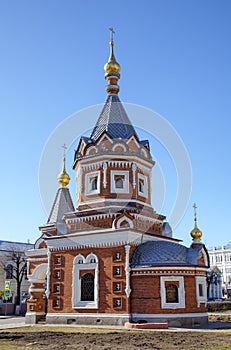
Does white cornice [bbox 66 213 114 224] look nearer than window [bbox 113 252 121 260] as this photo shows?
No

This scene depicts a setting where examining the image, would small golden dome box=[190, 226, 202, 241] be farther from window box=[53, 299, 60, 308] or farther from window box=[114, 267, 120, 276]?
window box=[53, 299, 60, 308]

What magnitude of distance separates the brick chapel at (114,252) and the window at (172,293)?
1.9 inches

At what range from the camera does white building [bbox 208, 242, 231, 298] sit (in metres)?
79.6

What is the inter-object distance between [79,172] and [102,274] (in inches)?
264

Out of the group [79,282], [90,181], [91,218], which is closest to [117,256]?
[79,282]

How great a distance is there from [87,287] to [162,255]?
4.56 metres

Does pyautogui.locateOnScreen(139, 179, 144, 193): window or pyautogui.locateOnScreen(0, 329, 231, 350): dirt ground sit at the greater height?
pyautogui.locateOnScreen(139, 179, 144, 193): window

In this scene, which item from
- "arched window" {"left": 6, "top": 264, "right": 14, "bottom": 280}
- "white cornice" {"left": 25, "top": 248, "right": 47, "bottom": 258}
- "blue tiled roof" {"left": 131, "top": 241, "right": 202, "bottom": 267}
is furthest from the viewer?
"arched window" {"left": 6, "top": 264, "right": 14, "bottom": 280}

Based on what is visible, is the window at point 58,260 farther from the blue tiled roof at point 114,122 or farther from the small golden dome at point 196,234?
the small golden dome at point 196,234

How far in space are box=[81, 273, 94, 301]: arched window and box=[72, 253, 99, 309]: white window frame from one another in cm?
19

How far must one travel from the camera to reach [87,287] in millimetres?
21812

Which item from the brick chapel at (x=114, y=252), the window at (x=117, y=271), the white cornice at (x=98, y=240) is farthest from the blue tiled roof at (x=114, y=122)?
the window at (x=117, y=271)

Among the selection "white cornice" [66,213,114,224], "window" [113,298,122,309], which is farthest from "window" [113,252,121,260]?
"white cornice" [66,213,114,224]

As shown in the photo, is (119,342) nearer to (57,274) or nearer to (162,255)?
(162,255)
